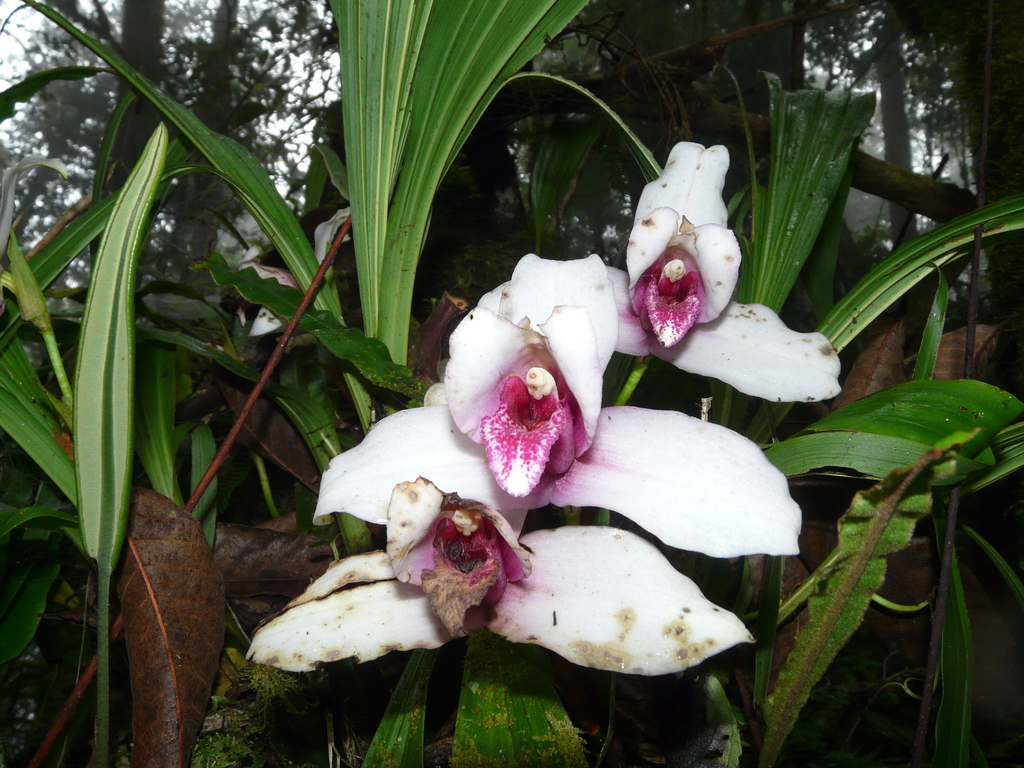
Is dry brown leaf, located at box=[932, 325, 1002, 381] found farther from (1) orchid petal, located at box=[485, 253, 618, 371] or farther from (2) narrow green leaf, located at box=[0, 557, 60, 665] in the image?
(2) narrow green leaf, located at box=[0, 557, 60, 665]

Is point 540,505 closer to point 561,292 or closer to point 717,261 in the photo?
point 561,292

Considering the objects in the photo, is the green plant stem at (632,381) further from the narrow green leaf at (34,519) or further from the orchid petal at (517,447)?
the narrow green leaf at (34,519)

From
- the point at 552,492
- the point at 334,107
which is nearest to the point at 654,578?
the point at 552,492

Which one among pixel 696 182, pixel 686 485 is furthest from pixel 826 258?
pixel 686 485

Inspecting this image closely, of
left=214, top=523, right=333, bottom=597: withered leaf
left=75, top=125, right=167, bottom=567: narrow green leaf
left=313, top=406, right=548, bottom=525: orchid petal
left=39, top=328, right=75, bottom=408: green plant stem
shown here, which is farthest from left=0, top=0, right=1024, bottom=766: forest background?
left=313, top=406, right=548, bottom=525: orchid petal

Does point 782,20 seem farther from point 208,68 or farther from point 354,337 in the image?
point 208,68
